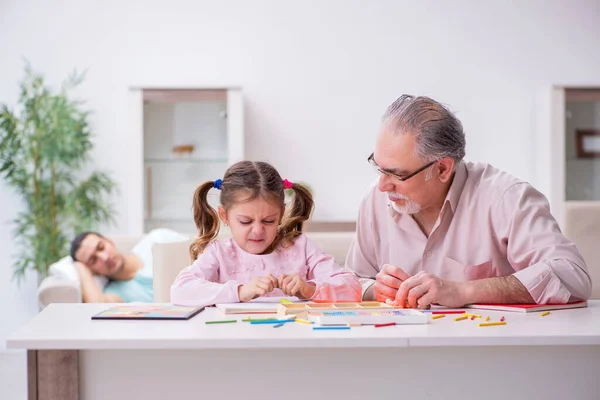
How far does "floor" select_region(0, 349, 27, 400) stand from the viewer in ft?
12.0

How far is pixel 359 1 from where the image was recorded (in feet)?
16.0

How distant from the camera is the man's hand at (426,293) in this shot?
159cm

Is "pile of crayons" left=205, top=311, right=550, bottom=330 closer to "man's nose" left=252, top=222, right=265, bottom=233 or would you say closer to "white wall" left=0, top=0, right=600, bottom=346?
"man's nose" left=252, top=222, right=265, bottom=233

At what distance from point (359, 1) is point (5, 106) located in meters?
2.39

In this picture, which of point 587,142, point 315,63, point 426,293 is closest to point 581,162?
point 587,142

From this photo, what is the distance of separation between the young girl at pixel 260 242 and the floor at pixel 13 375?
2.06m

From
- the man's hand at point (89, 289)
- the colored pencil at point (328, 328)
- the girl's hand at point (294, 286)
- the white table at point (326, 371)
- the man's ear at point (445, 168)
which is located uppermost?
the man's ear at point (445, 168)

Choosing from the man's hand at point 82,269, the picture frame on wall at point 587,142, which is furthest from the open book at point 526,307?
the picture frame on wall at point 587,142

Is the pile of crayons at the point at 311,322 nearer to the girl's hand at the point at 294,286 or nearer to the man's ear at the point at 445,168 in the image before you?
the girl's hand at the point at 294,286

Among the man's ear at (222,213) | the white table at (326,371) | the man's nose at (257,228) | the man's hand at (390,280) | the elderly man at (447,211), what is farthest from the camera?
the man's ear at (222,213)

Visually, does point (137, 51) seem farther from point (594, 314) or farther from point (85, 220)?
point (594, 314)

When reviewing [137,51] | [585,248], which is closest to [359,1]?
[137,51]

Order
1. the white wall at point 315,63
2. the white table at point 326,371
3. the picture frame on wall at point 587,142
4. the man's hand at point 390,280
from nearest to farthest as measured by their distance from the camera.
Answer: the white table at point 326,371 → the man's hand at point 390,280 → the picture frame on wall at point 587,142 → the white wall at point 315,63

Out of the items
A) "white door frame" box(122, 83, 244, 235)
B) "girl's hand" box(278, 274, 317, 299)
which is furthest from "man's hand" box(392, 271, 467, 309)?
"white door frame" box(122, 83, 244, 235)
